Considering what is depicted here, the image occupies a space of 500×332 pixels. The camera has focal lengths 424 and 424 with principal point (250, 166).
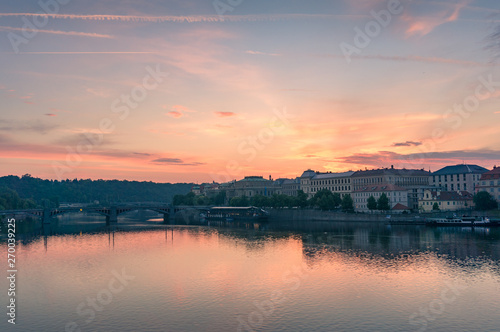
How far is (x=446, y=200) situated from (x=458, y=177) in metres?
30.9

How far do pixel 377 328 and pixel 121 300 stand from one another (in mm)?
27321

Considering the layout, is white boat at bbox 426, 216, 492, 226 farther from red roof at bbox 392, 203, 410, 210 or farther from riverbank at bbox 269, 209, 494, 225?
red roof at bbox 392, 203, 410, 210

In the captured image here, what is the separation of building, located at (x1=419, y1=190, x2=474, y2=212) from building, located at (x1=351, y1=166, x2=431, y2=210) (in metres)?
17.4

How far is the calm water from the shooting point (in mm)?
39281

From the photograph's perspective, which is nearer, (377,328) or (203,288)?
(377,328)

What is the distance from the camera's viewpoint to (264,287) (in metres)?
52.5

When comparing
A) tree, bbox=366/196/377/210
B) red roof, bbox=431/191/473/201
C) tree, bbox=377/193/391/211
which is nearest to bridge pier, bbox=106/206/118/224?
tree, bbox=366/196/377/210

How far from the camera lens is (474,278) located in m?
54.1

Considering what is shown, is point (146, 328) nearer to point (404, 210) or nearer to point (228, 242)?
point (228, 242)

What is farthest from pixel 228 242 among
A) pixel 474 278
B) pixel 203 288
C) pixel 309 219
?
pixel 309 219

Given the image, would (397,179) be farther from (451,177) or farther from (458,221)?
(458,221)

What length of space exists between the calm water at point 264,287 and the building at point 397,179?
88666 mm

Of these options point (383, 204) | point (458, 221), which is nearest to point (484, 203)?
point (458, 221)

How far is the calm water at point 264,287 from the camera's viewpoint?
1547 inches
